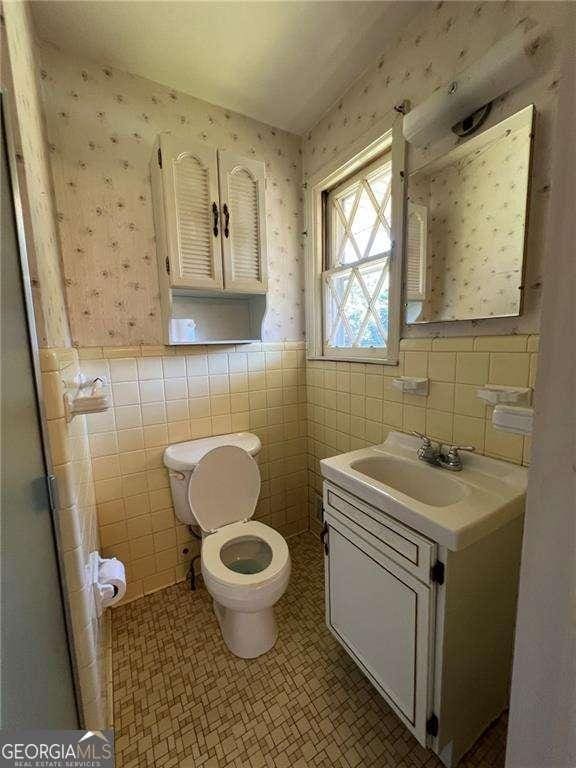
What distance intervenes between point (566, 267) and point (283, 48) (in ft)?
5.14

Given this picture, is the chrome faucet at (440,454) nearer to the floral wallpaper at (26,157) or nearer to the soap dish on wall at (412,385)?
the soap dish on wall at (412,385)

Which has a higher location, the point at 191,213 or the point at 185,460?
the point at 191,213

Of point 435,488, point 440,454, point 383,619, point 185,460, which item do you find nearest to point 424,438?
point 440,454

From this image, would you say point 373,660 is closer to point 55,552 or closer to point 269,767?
point 269,767

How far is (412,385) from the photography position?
1284mm

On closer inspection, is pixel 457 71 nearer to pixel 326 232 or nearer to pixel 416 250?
pixel 416 250

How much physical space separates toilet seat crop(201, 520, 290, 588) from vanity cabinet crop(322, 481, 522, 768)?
33 cm

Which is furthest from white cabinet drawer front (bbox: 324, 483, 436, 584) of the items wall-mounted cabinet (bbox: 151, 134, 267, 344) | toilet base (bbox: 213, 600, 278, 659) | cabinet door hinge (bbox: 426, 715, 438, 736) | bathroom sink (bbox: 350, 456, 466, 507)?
wall-mounted cabinet (bbox: 151, 134, 267, 344)

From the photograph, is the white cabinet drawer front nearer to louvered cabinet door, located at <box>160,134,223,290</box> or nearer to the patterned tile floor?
the patterned tile floor

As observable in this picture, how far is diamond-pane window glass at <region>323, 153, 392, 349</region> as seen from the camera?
1.51m

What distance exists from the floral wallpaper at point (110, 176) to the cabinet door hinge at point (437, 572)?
147cm

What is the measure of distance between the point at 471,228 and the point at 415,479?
97 cm

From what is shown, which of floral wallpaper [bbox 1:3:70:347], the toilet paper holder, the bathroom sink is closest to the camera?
floral wallpaper [bbox 1:3:70:347]

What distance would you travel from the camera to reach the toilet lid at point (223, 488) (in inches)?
58.0
